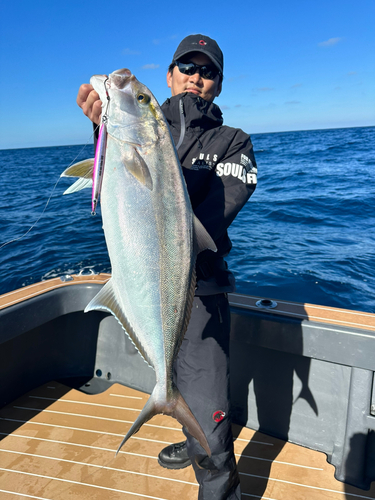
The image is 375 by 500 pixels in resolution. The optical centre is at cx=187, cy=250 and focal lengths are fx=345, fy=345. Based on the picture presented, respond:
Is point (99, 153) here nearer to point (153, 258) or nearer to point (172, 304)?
point (153, 258)

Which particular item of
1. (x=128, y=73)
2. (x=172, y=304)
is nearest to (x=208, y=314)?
(x=172, y=304)

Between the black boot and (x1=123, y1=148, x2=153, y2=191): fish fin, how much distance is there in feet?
7.79

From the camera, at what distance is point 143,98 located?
1.61 metres

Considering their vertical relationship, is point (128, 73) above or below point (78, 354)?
above

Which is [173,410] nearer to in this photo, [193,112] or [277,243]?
[193,112]

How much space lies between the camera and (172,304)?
1618 mm

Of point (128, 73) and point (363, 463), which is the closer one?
point (128, 73)

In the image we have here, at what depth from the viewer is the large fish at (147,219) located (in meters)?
1.54

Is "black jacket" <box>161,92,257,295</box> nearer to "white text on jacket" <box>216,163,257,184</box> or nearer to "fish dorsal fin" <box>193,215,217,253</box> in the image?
"white text on jacket" <box>216,163,257,184</box>

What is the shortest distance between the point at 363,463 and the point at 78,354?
3031 millimetres

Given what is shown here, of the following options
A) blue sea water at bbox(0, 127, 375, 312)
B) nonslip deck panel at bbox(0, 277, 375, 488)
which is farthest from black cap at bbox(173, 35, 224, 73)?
blue sea water at bbox(0, 127, 375, 312)

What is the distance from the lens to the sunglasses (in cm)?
235

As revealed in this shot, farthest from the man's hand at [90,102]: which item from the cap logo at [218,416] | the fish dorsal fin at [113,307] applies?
the cap logo at [218,416]

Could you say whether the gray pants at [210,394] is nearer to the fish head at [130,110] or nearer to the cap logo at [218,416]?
the cap logo at [218,416]
